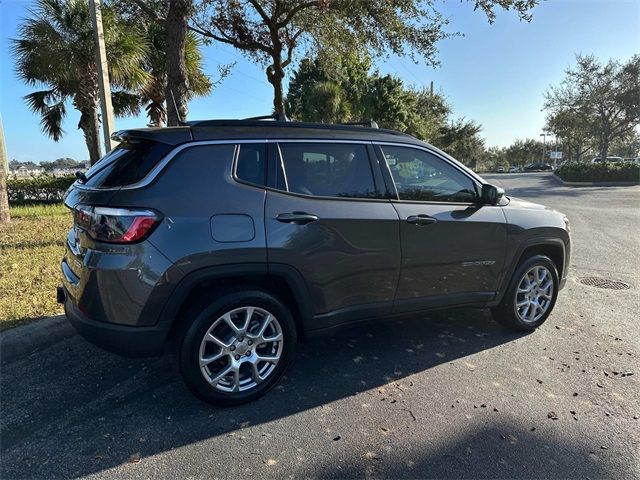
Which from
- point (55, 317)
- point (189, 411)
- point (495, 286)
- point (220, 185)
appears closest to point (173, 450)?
point (189, 411)

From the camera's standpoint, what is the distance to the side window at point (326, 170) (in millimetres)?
3297

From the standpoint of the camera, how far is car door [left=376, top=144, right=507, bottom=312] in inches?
145

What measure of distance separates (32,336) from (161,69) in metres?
13.3

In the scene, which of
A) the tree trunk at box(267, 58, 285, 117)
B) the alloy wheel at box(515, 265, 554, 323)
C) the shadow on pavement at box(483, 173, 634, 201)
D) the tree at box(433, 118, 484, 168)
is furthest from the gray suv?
the tree at box(433, 118, 484, 168)

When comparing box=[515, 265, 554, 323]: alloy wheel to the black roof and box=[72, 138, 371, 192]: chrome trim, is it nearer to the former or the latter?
the black roof

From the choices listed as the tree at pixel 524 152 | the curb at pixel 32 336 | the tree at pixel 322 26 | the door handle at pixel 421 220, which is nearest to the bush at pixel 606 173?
the tree at pixel 322 26

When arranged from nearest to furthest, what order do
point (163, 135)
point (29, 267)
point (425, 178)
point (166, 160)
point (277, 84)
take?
point (166, 160) < point (163, 135) < point (425, 178) < point (29, 267) < point (277, 84)

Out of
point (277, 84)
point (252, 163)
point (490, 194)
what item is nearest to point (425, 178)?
point (490, 194)

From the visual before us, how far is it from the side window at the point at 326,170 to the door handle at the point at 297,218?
0.18 metres

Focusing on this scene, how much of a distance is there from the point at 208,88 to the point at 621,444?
1563cm

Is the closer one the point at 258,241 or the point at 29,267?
the point at 258,241

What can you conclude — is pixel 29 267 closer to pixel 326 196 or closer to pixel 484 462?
pixel 326 196

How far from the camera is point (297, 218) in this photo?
3.18 m

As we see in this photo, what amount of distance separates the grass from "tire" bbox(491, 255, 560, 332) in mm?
4297
